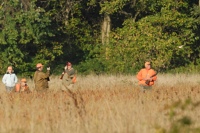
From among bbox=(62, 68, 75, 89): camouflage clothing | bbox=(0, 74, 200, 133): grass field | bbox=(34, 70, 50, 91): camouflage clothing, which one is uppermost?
bbox=(0, 74, 200, 133): grass field

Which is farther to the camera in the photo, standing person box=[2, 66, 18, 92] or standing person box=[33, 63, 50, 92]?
standing person box=[2, 66, 18, 92]

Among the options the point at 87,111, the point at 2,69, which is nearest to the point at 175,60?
the point at 2,69

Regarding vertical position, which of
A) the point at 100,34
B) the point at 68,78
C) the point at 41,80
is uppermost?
the point at 41,80

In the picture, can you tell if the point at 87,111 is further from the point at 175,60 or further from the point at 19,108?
the point at 175,60

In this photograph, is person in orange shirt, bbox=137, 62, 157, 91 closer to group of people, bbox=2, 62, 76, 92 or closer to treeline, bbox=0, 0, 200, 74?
group of people, bbox=2, 62, 76, 92

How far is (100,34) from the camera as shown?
1580 inches

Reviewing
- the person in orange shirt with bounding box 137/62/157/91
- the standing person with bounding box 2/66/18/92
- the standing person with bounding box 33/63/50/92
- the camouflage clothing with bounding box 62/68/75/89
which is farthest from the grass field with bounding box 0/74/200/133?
the camouflage clothing with bounding box 62/68/75/89

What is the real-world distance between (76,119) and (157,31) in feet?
84.8

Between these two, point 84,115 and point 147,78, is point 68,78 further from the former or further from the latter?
point 84,115

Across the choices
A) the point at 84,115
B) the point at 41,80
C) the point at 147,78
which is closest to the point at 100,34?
the point at 41,80

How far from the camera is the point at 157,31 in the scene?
36156mm

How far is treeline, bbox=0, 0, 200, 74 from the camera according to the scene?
114 ft

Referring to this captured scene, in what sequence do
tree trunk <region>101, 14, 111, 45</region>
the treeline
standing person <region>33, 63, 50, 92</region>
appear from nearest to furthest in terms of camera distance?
standing person <region>33, 63, 50, 92</region>, the treeline, tree trunk <region>101, 14, 111, 45</region>

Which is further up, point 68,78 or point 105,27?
point 105,27
